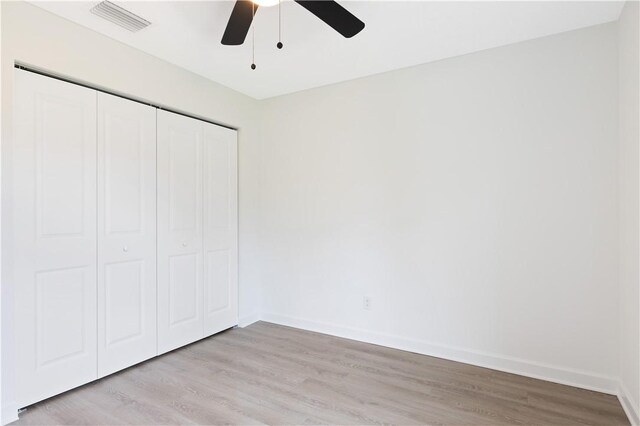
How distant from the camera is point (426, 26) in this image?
2.40 metres

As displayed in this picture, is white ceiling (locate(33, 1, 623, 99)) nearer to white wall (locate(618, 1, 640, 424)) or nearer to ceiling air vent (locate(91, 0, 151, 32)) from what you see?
ceiling air vent (locate(91, 0, 151, 32))

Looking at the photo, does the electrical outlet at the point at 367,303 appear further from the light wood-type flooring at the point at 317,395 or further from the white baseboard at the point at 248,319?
the white baseboard at the point at 248,319

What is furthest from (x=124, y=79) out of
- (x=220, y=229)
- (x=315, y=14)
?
(x=315, y=14)

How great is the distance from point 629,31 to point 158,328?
3.95 metres

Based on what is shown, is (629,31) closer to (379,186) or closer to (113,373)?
(379,186)

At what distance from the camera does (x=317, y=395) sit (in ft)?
7.63

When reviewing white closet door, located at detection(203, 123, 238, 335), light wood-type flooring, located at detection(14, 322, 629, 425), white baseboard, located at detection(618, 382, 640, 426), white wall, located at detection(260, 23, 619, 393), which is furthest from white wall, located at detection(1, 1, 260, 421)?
white baseboard, located at detection(618, 382, 640, 426)

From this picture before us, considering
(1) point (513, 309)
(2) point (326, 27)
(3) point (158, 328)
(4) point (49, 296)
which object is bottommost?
(3) point (158, 328)

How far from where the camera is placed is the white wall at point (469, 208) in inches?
94.1

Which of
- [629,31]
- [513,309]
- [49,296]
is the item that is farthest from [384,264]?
[49,296]

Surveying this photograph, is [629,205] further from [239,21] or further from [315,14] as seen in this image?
[239,21]

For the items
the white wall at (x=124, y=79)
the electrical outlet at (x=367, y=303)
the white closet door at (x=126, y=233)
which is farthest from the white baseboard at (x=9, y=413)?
the electrical outlet at (x=367, y=303)

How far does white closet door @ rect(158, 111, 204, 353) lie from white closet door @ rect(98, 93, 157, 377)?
0.29 feet

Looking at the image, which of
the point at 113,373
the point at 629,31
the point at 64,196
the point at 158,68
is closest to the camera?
the point at 629,31
